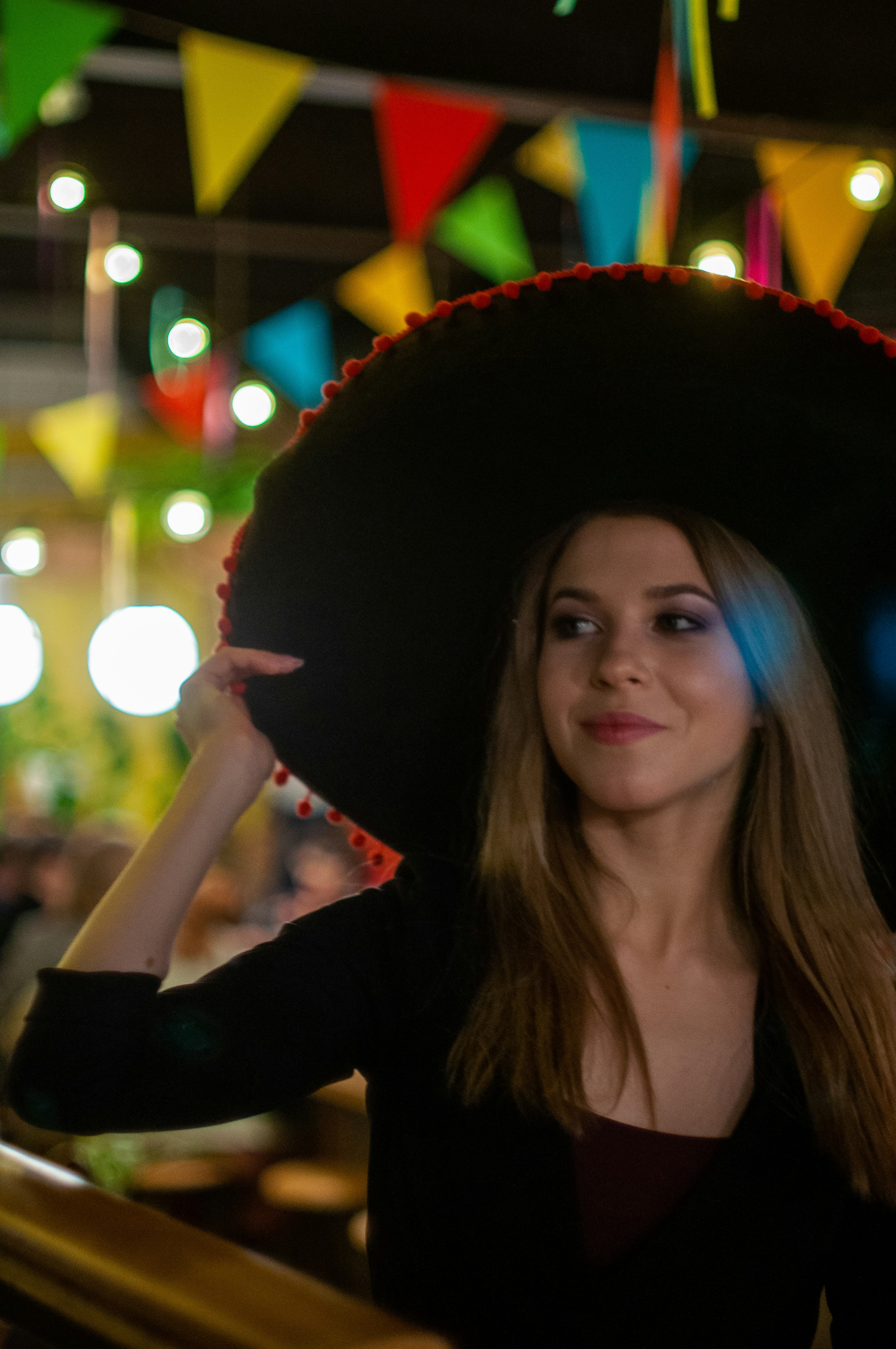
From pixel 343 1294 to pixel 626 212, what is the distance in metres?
3.09

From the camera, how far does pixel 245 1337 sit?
44cm

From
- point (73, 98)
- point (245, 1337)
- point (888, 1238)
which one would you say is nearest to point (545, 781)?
point (888, 1238)

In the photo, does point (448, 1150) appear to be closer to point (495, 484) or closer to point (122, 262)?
point (495, 484)

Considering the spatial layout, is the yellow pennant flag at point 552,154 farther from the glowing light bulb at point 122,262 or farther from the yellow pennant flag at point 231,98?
the glowing light bulb at point 122,262

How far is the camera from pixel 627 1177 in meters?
0.99

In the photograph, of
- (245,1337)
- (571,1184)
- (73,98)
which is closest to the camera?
(245,1337)

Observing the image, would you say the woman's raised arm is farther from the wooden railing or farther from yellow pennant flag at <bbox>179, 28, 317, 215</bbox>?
yellow pennant flag at <bbox>179, 28, 317, 215</bbox>

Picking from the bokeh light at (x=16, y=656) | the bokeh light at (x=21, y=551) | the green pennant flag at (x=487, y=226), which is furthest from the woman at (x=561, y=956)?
the bokeh light at (x=21, y=551)

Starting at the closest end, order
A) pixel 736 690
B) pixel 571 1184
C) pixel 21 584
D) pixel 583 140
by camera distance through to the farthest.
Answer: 1. pixel 571 1184
2. pixel 736 690
3. pixel 583 140
4. pixel 21 584

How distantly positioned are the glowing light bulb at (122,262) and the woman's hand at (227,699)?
3885 mm

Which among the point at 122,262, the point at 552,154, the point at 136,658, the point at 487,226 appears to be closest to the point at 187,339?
the point at 122,262

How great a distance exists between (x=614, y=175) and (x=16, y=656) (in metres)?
5.62

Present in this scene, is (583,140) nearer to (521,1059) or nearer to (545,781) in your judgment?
(545,781)

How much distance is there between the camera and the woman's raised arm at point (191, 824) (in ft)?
3.15
